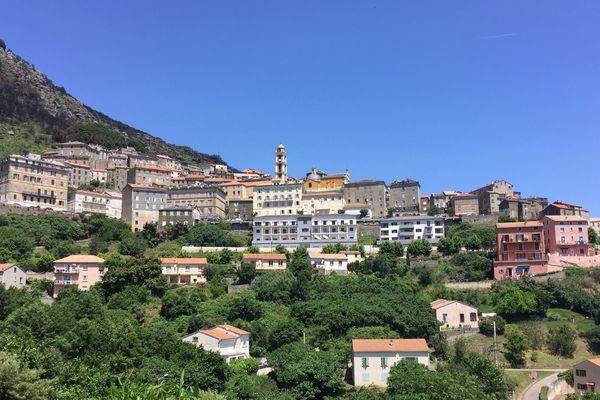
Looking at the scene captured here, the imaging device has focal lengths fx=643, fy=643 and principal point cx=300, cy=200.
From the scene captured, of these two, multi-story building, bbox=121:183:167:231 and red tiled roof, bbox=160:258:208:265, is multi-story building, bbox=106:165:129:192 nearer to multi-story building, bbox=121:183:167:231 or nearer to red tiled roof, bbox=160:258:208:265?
multi-story building, bbox=121:183:167:231

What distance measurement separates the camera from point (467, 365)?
40.1 metres

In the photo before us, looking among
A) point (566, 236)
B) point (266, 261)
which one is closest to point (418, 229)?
point (566, 236)

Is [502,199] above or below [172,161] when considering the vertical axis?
below

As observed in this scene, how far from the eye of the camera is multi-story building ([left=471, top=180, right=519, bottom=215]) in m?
88.9

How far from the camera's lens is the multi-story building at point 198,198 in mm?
88125

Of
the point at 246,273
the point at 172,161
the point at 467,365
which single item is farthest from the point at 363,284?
the point at 172,161

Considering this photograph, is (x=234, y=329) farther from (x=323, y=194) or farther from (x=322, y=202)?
(x=323, y=194)

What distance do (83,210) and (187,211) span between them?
1479cm

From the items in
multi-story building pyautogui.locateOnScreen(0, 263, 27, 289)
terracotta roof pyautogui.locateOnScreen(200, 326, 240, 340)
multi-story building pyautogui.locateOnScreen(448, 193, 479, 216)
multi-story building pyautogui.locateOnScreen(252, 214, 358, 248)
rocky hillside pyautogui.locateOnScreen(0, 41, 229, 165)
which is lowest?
terracotta roof pyautogui.locateOnScreen(200, 326, 240, 340)

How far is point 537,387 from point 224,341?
67.7ft

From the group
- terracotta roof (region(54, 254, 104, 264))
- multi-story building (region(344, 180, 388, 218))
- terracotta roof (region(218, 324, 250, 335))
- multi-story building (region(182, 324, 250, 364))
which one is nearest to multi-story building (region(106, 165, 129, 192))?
multi-story building (region(344, 180, 388, 218))

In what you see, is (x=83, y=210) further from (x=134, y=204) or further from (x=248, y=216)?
(x=248, y=216)

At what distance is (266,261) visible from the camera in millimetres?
64562

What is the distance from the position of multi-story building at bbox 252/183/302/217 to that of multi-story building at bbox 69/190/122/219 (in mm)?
19160
